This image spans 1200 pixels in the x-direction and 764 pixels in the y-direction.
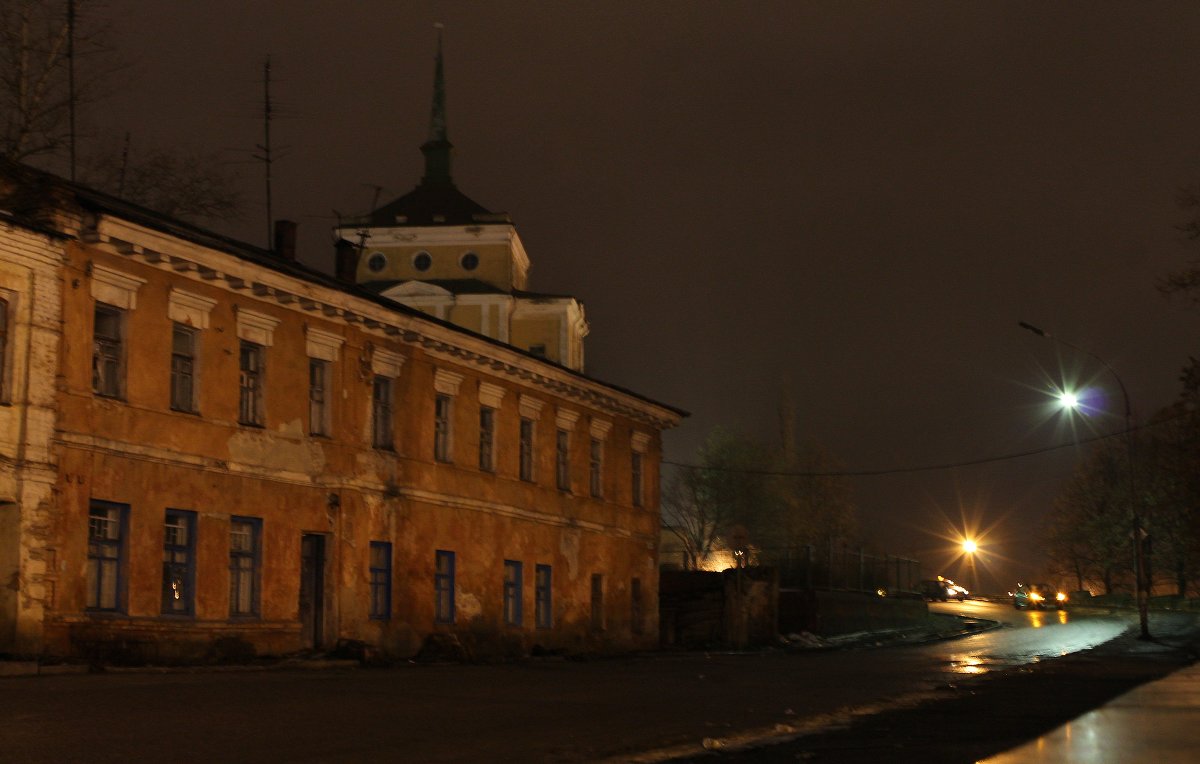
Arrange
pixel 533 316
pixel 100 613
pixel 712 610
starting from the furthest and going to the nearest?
1. pixel 533 316
2. pixel 712 610
3. pixel 100 613

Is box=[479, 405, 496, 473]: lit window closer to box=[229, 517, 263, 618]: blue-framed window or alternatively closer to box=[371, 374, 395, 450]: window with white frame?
box=[371, 374, 395, 450]: window with white frame

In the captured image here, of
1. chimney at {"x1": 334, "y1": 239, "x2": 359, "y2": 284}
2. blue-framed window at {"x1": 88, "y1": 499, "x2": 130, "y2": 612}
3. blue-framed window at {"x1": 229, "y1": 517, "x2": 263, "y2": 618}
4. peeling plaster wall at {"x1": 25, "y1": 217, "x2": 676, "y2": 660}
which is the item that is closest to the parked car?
peeling plaster wall at {"x1": 25, "y1": 217, "x2": 676, "y2": 660}

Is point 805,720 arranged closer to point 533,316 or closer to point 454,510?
point 454,510

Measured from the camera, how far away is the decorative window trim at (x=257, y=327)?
86.8 ft

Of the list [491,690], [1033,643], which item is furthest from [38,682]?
[1033,643]

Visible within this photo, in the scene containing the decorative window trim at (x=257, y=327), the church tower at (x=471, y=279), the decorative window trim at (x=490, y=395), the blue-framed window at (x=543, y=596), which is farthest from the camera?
the church tower at (x=471, y=279)

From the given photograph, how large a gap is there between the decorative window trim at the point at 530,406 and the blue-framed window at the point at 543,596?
3.87 metres

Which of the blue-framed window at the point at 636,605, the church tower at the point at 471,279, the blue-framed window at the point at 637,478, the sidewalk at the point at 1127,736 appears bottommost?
the sidewalk at the point at 1127,736

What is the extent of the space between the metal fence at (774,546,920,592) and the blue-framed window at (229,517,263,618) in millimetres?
28304

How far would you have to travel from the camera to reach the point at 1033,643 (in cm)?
3994

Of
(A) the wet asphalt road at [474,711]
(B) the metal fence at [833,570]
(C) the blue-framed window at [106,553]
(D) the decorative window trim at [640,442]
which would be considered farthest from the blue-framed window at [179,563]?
(B) the metal fence at [833,570]

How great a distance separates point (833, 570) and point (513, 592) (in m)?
23.2

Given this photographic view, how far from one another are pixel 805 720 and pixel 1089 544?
76461 mm

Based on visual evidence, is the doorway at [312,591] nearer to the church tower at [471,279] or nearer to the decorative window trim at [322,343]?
the decorative window trim at [322,343]
